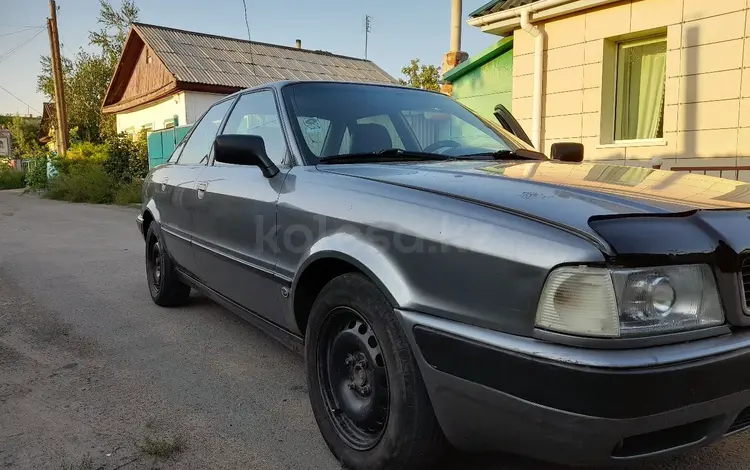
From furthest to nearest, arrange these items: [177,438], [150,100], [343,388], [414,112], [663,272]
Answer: [150,100] < [414,112] < [177,438] < [343,388] < [663,272]

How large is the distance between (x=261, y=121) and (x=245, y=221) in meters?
0.66

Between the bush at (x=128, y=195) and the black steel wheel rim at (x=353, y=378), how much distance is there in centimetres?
1485

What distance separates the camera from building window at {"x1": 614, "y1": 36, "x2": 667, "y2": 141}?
7055mm

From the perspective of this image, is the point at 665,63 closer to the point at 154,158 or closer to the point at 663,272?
the point at 663,272

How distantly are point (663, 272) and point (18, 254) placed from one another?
818 centimetres

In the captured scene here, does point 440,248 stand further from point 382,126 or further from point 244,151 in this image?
point 382,126

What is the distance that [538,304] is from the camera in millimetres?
1575

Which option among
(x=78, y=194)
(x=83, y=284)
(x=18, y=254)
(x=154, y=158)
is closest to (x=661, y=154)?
(x=83, y=284)

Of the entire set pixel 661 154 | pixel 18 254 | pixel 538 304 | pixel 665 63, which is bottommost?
pixel 18 254

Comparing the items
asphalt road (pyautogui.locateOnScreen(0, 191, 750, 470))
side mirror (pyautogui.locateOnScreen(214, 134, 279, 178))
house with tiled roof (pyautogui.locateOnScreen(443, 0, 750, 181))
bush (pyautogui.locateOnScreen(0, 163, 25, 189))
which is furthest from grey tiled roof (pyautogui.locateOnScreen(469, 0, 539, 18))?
bush (pyautogui.locateOnScreen(0, 163, 25, 189))

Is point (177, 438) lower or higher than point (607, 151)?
lower

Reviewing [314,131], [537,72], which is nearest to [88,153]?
[537,72]

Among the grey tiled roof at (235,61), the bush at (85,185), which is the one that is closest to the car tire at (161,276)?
the grey tiled roof at (235,61)

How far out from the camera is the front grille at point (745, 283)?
166 cm
